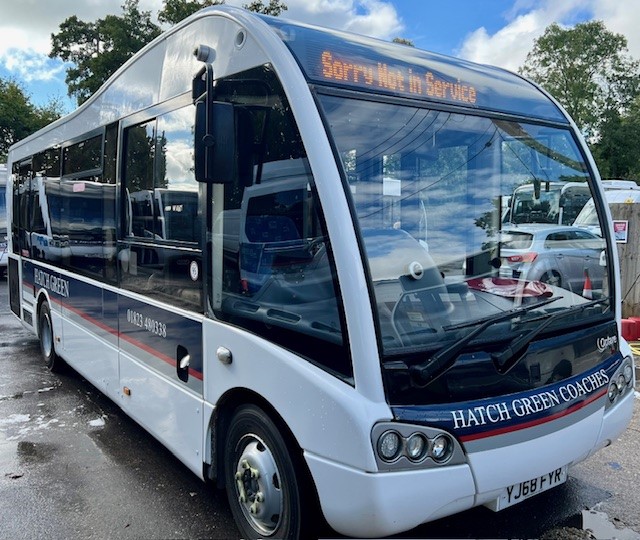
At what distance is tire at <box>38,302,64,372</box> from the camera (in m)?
6.35

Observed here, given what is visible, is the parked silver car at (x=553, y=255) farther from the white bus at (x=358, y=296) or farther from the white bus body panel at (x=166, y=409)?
the white bus body panel at (x=166, y=409)

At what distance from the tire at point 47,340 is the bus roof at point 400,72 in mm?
4830

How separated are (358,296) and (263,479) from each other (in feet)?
3.63

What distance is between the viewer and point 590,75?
28297 mm

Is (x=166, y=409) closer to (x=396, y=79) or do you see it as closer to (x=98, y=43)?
(x=396, y=79)

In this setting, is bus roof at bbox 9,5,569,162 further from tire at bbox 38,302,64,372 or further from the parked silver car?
tire at bbox 38,302,64,372

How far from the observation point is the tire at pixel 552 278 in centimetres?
330

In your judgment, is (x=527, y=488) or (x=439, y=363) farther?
(x=527, y=488)

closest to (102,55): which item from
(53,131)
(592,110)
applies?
(53,131)

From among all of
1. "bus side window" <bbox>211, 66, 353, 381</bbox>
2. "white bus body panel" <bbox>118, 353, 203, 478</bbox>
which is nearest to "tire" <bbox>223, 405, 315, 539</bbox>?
"white bus body panel" <bbox>118, 353, 203, 478</bbox>

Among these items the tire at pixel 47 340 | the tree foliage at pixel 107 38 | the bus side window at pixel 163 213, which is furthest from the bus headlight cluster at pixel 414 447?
the tree foliage at pixel 107 38

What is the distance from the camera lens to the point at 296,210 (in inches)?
105

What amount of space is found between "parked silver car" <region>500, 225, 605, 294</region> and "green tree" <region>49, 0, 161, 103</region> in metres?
23.2

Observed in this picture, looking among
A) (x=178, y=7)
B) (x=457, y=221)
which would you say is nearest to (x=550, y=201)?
(x=457, y=221)
